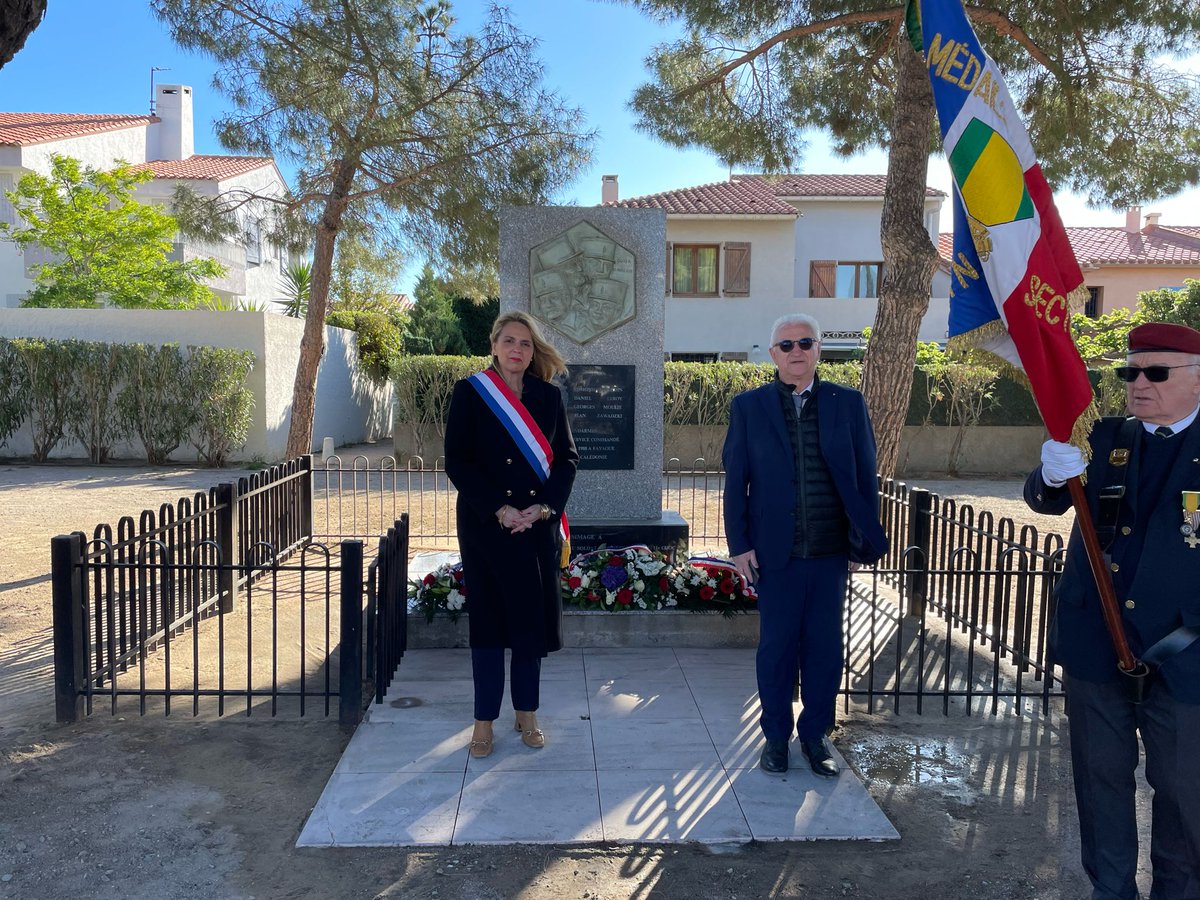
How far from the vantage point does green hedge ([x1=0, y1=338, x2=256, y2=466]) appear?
50.1 feet

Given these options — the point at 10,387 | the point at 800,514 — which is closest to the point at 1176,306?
the point at 800,514

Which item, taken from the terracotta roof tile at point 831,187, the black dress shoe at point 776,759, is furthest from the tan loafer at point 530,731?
the terracotta roof tile at point 831,187

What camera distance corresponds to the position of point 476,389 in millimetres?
3904

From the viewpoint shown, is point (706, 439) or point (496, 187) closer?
point (496, 187)

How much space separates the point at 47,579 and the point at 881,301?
24.8ft

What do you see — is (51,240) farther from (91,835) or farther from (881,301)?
(91,835)

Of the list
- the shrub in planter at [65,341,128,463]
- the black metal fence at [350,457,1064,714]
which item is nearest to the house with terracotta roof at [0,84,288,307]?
the shrub in planter at [65,341,128,463]

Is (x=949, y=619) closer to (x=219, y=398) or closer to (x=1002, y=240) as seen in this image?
(x=1002, y=240)

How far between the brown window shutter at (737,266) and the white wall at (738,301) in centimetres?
Result: 16

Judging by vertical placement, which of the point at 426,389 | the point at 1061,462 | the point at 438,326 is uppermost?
the point at 438,326

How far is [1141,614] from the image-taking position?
8.43ft

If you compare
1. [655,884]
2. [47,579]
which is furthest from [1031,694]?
[47,579]

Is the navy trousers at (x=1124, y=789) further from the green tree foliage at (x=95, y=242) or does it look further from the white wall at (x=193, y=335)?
the green tree foliage at (x=95, y=242)

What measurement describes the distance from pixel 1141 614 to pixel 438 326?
24758mm
